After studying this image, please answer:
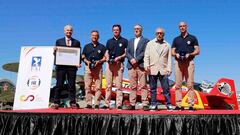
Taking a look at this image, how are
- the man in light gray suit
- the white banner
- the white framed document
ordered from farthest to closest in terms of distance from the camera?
the white banner
the white framed document
the man in light gray suit

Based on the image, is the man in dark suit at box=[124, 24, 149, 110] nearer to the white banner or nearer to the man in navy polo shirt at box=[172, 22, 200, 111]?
the man in navy polo shirt at box=[172, 22, 200, 111]

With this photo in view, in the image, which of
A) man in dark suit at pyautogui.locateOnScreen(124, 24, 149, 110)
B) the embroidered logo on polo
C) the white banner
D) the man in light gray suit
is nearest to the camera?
the man in light gray suit

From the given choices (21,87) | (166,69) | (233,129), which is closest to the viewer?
(233,129)

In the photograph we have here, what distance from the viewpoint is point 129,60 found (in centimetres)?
598

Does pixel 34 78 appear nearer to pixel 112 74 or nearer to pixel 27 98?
pixel 27 98

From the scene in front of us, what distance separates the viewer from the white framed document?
619 cm

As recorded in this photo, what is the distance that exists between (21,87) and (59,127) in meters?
4.83

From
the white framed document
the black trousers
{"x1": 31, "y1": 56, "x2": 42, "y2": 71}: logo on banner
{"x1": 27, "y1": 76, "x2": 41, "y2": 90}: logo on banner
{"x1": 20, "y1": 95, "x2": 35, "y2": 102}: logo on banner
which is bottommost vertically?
{"x1": 20, "y1": 95, "x2": 35, "y2": 102}: logo on banner

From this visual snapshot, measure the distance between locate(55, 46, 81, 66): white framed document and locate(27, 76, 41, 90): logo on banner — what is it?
3.40 m

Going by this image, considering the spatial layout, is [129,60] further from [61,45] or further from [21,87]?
[21,87]

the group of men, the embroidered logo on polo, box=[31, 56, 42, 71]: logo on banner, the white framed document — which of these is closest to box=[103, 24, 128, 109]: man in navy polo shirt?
the group of men

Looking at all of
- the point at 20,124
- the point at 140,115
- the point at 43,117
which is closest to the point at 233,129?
the point at 140,115

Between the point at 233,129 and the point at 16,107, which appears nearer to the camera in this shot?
the point at 233,129

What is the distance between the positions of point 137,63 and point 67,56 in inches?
55.4
